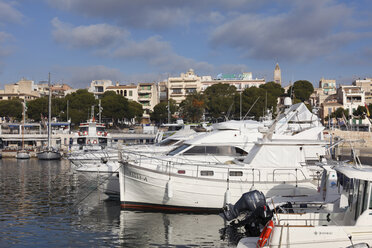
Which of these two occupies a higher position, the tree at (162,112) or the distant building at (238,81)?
the distant building at (238,81)

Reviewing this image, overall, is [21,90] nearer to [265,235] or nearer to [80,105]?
[80,105]

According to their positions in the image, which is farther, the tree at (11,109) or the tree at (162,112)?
the tree at (162,112)

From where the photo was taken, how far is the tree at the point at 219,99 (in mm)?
75062

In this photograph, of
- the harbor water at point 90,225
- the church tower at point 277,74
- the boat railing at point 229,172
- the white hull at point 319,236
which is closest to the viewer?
the white hull at point 319,236

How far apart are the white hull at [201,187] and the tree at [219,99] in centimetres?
5208

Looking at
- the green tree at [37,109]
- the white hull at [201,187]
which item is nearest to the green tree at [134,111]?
the green tree at [37,109]

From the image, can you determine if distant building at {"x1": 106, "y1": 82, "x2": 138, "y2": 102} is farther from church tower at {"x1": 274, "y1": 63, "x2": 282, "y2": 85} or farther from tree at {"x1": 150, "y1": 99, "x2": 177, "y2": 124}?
church tower at {"x1": 274, "y1": 63, "x2": 282, "y2": 85}

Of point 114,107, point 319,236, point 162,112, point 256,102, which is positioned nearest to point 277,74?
point 162,112

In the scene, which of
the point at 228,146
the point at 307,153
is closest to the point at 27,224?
the point at 228,146

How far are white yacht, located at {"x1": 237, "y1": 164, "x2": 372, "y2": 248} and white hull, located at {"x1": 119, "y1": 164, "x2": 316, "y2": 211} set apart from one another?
4.99 meters

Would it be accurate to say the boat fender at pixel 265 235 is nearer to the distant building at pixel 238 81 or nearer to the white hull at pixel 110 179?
the white hull at pixel 110 179

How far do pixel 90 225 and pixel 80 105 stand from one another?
71634mm

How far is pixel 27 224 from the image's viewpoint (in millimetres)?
17734

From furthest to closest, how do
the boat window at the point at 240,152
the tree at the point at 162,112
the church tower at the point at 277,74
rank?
the church tower at the point at 277,74 → the tree at the point at 162,112 → the boat window at the point at 240,152
